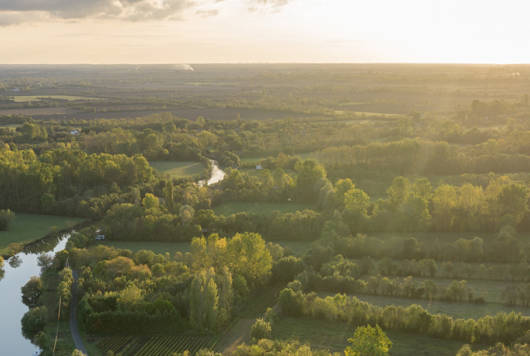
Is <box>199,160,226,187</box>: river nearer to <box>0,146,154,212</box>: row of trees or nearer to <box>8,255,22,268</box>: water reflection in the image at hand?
<box>0,146,154,212</box>: row of trees

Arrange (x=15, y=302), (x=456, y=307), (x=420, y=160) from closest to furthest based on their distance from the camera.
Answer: (x=456, y=307), (x=15, y=302), (x=420, y=160)

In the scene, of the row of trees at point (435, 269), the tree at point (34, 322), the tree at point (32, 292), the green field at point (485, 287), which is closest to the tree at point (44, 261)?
the tree at point (32, 292)

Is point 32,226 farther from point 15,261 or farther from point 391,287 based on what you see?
point 391,287

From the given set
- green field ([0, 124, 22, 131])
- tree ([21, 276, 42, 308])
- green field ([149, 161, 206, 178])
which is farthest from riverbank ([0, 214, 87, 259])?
green field ([0, 124, 22, 131])

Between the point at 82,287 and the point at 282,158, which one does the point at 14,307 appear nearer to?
the point at 82,287

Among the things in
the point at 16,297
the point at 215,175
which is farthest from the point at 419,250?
the point at 215,175

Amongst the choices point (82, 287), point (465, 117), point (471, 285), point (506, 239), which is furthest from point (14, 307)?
point (465, 117)

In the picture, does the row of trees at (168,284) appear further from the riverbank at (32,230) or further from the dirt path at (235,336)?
the riverbank at (32,230)
